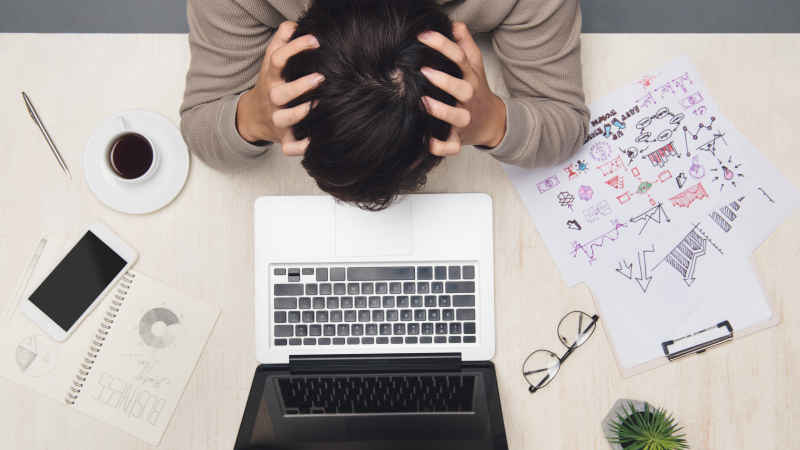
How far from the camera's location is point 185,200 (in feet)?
2.29

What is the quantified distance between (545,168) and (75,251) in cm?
74

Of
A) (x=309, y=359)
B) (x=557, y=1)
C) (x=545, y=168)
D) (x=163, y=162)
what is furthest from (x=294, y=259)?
(x=557, y=1)

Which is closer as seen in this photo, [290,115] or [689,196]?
[290,115]

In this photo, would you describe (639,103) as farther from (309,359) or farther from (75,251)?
(75,251)

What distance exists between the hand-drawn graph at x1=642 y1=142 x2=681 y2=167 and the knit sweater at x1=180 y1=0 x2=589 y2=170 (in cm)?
12

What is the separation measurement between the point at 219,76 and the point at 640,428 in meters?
0.79

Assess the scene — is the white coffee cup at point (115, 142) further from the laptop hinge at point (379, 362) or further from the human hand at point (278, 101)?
the laptop hinge at point (379, 362)

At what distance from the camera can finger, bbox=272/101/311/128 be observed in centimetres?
47

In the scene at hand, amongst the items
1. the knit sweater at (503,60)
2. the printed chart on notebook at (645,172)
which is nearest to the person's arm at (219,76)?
the knit sweater at (503,60)

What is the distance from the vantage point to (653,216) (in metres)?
0.68

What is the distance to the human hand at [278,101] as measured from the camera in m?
0.47

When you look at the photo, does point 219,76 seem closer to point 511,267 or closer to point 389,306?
point 389,306

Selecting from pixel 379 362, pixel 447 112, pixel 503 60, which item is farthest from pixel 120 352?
pixel 503 60

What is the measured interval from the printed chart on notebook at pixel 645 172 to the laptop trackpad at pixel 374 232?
231 mm
